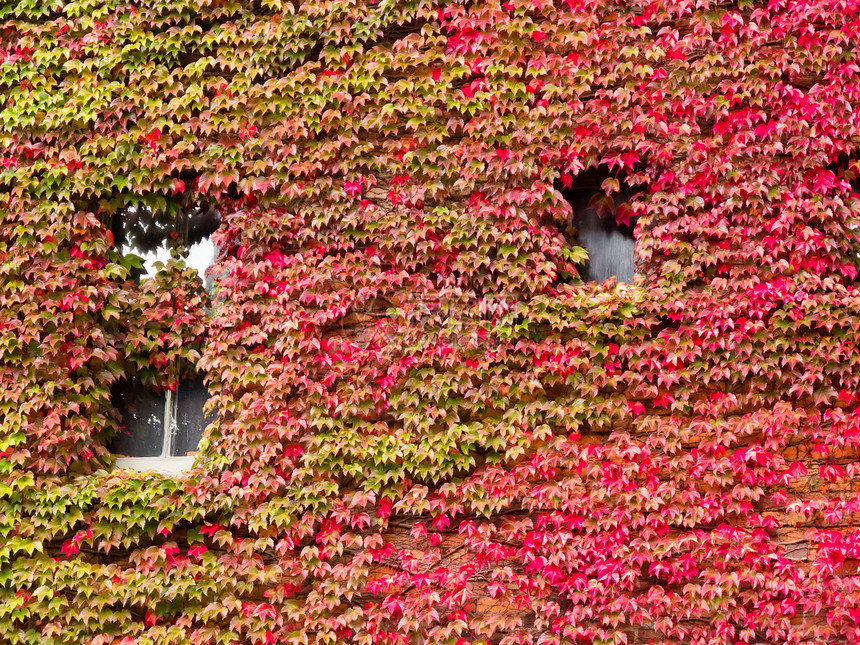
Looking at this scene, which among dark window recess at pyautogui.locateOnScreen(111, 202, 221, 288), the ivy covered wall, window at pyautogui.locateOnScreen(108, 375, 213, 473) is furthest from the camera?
dark window recess at pyautogui.locateOnScreen(111, 202, 221, 288)

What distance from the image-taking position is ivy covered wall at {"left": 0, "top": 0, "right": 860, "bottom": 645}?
507cm

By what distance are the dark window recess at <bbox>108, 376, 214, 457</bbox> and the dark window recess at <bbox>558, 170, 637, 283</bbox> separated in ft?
10.5

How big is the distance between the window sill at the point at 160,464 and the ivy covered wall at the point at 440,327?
6.5 inches

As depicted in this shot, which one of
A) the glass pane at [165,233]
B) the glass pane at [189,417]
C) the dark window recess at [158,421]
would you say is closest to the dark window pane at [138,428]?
the dark window recess at [158,421]

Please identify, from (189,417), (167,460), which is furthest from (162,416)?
(167,460)

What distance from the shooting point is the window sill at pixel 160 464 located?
18.7ft

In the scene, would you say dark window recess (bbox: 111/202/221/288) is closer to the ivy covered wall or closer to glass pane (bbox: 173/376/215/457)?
the ivy covered wall

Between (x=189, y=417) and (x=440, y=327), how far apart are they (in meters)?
2.14

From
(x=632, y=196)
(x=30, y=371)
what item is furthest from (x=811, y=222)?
(x=30, y=371)

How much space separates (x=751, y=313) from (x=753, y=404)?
64cm

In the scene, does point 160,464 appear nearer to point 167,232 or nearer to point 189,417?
point 189,417

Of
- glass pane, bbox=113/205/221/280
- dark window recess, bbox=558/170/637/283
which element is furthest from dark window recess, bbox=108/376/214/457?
dark window recess, bbox=558/170/637/283

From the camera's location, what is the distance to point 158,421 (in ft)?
18.9

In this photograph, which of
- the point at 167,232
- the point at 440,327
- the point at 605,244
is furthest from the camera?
the point at 167,232
